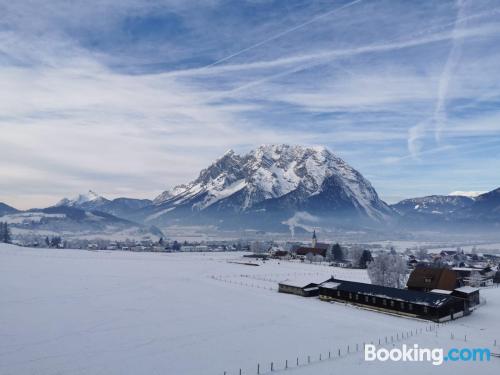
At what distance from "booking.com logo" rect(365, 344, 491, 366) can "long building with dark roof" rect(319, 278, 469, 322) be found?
1482cm

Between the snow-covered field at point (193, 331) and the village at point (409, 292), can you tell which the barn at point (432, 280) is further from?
the snow-covered field at point (193, 331)

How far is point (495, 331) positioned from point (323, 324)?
16843mm

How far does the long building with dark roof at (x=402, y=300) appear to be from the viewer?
170 feet

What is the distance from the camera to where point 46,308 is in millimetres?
48406

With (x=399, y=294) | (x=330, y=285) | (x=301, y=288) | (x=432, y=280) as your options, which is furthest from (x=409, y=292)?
(x=301, y=288)

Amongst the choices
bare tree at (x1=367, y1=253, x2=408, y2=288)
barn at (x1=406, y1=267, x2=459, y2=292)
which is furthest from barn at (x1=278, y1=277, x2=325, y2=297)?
barn at (x1=406, y1=267, x2=459, y2=292)

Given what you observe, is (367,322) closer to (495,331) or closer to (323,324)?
(323,324)

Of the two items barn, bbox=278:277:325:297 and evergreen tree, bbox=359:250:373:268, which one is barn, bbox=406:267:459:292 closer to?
barn, bbox=278:277:325:297

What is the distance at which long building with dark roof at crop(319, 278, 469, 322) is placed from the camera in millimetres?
51719

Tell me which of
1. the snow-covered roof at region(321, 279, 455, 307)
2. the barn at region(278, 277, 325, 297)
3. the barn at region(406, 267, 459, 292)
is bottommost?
the barn at region(278, 277, 325, 297)

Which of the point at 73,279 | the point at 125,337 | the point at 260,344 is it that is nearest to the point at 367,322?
the point at 260,344

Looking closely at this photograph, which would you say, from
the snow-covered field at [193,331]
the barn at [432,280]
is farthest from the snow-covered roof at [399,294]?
the barn at [432,280]

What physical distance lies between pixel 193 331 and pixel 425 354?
19353 millimetres

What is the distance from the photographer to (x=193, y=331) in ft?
133
